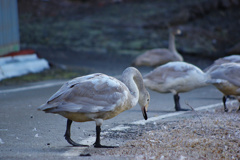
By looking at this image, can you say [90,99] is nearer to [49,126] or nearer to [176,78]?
[49,126]

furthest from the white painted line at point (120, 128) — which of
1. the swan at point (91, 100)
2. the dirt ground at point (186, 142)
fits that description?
the swan at point (91, 100)

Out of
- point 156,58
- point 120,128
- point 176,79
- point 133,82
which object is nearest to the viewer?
point 133,82

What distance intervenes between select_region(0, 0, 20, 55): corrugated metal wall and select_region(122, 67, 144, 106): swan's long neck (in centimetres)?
717

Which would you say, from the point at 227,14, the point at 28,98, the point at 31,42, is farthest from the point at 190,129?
the point at 227,14

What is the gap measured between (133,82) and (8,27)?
7.86m

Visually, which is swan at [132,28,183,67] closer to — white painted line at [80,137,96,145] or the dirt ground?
the dirt ground

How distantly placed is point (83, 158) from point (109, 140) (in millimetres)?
1018

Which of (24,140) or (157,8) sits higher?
(157,8)

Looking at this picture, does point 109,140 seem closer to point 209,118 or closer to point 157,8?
point 209,118

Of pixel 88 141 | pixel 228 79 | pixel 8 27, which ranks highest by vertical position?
pixel 8 27

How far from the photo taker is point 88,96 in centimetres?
554

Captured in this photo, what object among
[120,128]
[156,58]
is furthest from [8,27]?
[120,128]

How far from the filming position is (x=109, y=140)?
5992 millimetres

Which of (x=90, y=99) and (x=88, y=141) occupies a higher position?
(x=90, y=99)
